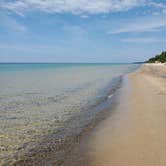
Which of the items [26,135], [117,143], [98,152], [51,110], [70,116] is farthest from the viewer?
[51,110]

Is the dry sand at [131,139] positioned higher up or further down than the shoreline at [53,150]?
higher up

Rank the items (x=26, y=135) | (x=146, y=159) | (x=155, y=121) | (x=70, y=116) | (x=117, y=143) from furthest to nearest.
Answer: (x=70, y=116) → (x=155, y=121) → (x=26, y=135) → (x=117, y=143) → (x=146, y=159)

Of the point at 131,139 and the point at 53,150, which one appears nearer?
the point at 53,150

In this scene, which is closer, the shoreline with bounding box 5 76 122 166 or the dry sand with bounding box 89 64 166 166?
the dry sand with bounding box 89 64 166 166

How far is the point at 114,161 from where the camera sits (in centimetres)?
508

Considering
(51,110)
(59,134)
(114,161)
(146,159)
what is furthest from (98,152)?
(51,110)

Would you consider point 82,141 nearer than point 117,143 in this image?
No

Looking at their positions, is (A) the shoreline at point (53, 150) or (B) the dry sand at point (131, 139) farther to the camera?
(A) the shoreline at point (53, 150)

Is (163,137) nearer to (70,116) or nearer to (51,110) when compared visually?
(70,116)

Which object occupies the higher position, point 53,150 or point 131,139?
point 131,139

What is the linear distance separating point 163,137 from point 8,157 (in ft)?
13.2

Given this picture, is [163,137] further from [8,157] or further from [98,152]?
[8,157]

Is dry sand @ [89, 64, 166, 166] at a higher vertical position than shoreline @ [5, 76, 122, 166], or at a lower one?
higher

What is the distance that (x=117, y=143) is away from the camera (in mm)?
6215
